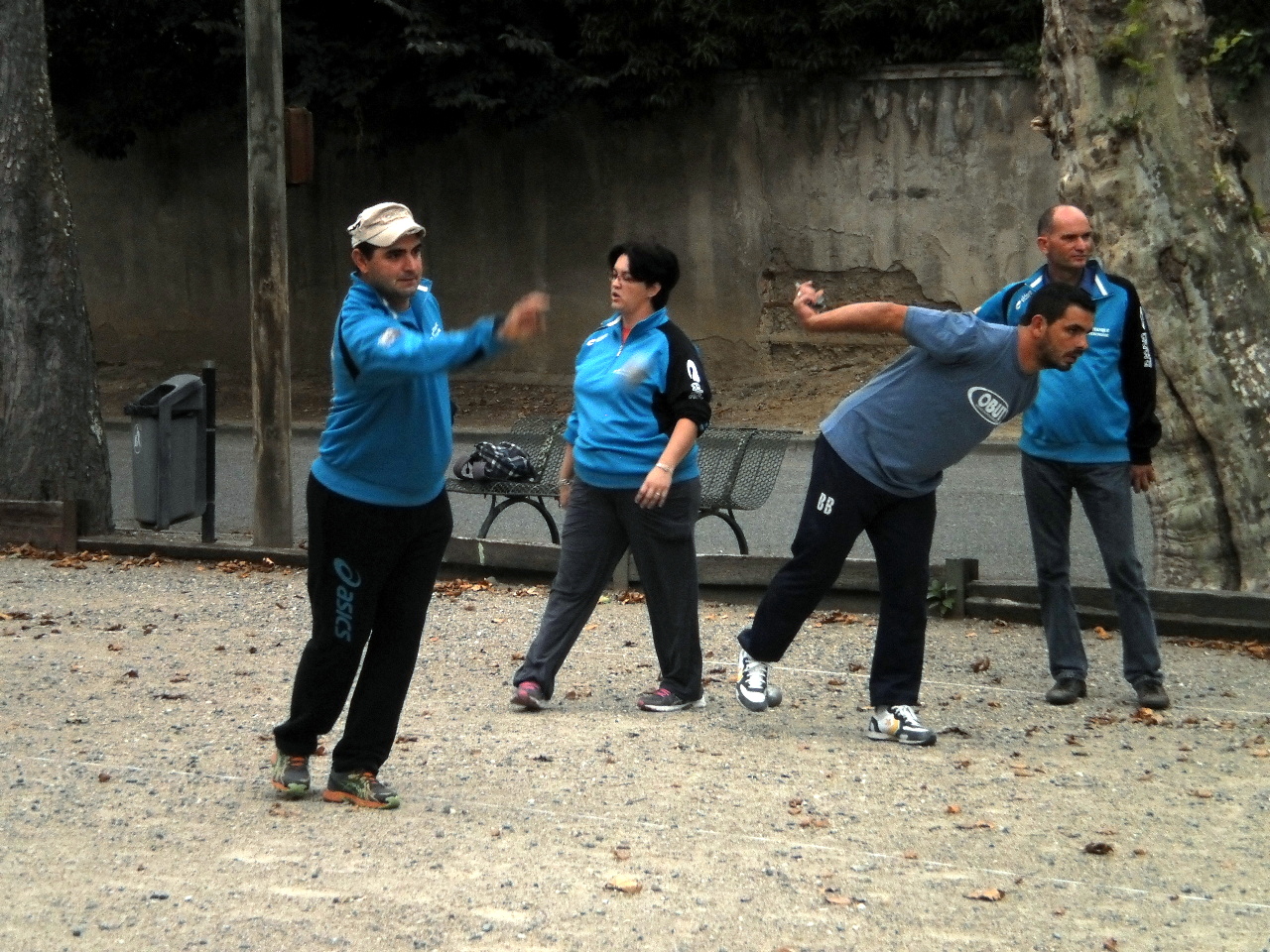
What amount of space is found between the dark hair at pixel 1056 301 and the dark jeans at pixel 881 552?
2.62ft

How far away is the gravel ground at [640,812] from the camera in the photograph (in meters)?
4.59

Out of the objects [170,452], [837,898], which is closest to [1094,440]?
[837,898]

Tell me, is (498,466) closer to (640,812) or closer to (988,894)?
(640,812)

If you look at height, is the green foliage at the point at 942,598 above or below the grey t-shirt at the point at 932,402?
below

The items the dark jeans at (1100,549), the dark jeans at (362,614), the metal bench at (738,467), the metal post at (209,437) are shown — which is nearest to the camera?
the dark jeans at (362,614)

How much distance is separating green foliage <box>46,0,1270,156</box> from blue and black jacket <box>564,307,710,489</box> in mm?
15532

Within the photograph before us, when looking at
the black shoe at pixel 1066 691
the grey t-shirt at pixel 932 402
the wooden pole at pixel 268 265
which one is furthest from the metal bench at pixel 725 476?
the grey t-shirt at pixel 932 402

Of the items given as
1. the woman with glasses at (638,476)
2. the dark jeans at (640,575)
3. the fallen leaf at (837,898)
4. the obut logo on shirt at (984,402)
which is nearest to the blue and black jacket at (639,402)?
the woman with glasses at (638,476)

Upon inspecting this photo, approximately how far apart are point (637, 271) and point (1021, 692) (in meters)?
2.41

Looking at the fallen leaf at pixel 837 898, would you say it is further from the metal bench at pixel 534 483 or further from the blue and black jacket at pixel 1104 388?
the metal bench at pixel 534 483

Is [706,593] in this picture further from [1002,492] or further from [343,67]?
[343,67]

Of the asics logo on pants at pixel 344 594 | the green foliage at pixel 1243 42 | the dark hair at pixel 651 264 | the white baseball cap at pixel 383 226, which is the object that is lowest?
the asics logo on pants at pixel 344 594

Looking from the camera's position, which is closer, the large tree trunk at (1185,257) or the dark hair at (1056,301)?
the dark hair at (1056,301)

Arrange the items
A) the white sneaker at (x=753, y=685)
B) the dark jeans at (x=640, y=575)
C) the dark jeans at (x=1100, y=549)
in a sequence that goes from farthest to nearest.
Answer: the dark jeans at (x=1100, y=549) < the dark jeans at (x=640, y=575) < the white sneaker at (x=753, y=685)
